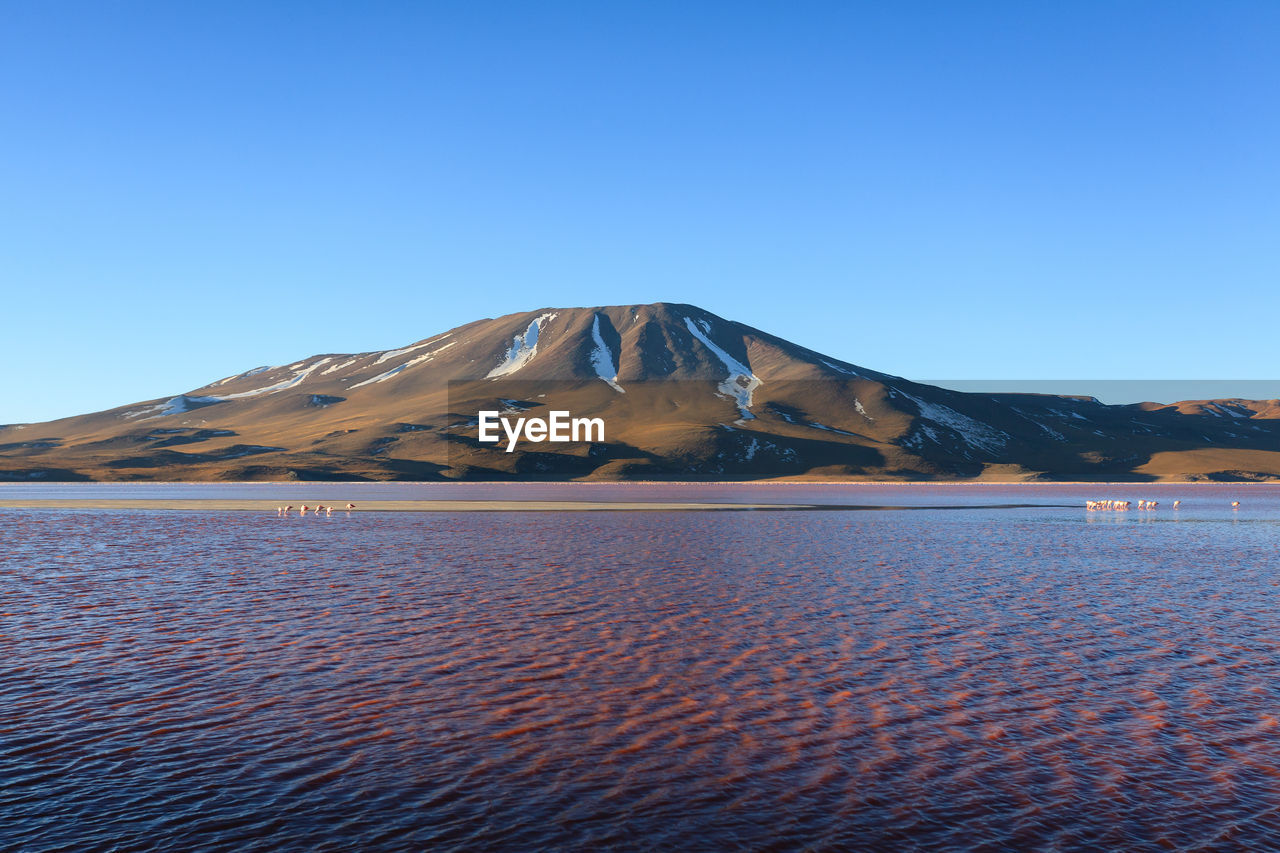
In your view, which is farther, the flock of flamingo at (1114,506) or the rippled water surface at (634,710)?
the flock of flamingo at (1114,506)

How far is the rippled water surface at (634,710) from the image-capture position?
1185 cm

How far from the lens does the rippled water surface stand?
11852mm

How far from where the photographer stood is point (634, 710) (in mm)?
17188

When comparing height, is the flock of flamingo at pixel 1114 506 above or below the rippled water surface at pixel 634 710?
below

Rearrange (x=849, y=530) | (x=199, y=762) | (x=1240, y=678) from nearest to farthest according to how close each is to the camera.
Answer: (x=199, y=762), (x=1240, y=678), (x=849, y=530)

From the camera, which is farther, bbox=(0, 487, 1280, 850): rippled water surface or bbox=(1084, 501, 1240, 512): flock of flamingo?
bbox=(1084, 501, 1240, 512): flock of flamingo

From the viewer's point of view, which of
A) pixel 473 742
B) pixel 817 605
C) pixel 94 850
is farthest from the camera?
pixel 817 605

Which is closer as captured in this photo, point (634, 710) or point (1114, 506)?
point (634, 710)

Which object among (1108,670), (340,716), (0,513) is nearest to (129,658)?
(340,716)

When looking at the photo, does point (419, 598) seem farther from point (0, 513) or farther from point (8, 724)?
point (0, 513)

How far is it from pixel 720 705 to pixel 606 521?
183 feet

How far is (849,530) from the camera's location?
2532 inches

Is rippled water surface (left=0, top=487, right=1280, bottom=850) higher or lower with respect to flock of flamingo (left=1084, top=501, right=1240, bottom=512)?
higher

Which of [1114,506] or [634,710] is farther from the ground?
[634,710]
